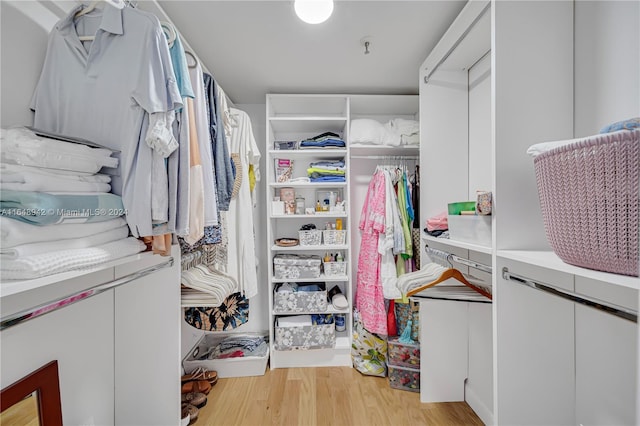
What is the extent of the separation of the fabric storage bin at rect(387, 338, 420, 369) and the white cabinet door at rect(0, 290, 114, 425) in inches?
61.9

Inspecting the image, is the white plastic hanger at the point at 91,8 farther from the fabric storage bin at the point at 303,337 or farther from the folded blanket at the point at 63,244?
the fabric storage bin at the point at 303,337

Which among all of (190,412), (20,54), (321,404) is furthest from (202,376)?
(20,54)

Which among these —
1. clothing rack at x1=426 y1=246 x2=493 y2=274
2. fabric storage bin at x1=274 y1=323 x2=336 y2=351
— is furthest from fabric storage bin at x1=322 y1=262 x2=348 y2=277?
clothing rack at x1=426 y1=246 x2=493 y2=274

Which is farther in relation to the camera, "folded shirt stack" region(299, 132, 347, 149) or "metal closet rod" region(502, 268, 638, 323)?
"folded shirt stack" region(299, 132, 347, 149)

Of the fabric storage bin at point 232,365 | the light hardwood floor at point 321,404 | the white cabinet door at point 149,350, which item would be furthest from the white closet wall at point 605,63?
the fabric storage bin at point 232,365

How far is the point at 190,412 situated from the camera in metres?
1.46

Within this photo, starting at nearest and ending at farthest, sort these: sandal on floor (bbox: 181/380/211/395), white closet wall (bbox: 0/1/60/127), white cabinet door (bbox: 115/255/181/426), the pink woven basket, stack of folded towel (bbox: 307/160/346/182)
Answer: the pink woven basket < white closet wall (bbox: 0/1/60/127) < white cabinet door (bbox: 115/255/181/426) < sandal on floor (bbox: 181/380/211/395) < stack of folded towel (bbox: 307/160/346/182)

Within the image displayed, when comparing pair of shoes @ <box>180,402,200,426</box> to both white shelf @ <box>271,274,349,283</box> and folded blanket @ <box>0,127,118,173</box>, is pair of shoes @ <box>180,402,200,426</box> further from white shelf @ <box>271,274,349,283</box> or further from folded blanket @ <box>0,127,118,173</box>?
folded blanket @ <box>0,127,118,173</box>

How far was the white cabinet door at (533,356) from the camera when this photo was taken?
2.87 ft

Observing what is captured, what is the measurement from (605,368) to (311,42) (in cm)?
189

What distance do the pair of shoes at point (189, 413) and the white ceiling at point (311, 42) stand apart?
→ 2114 mm

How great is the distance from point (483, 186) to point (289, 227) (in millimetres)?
1507

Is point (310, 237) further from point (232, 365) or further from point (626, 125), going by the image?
point (626, 125)

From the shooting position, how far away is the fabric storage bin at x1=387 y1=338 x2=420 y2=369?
1.69 meters
